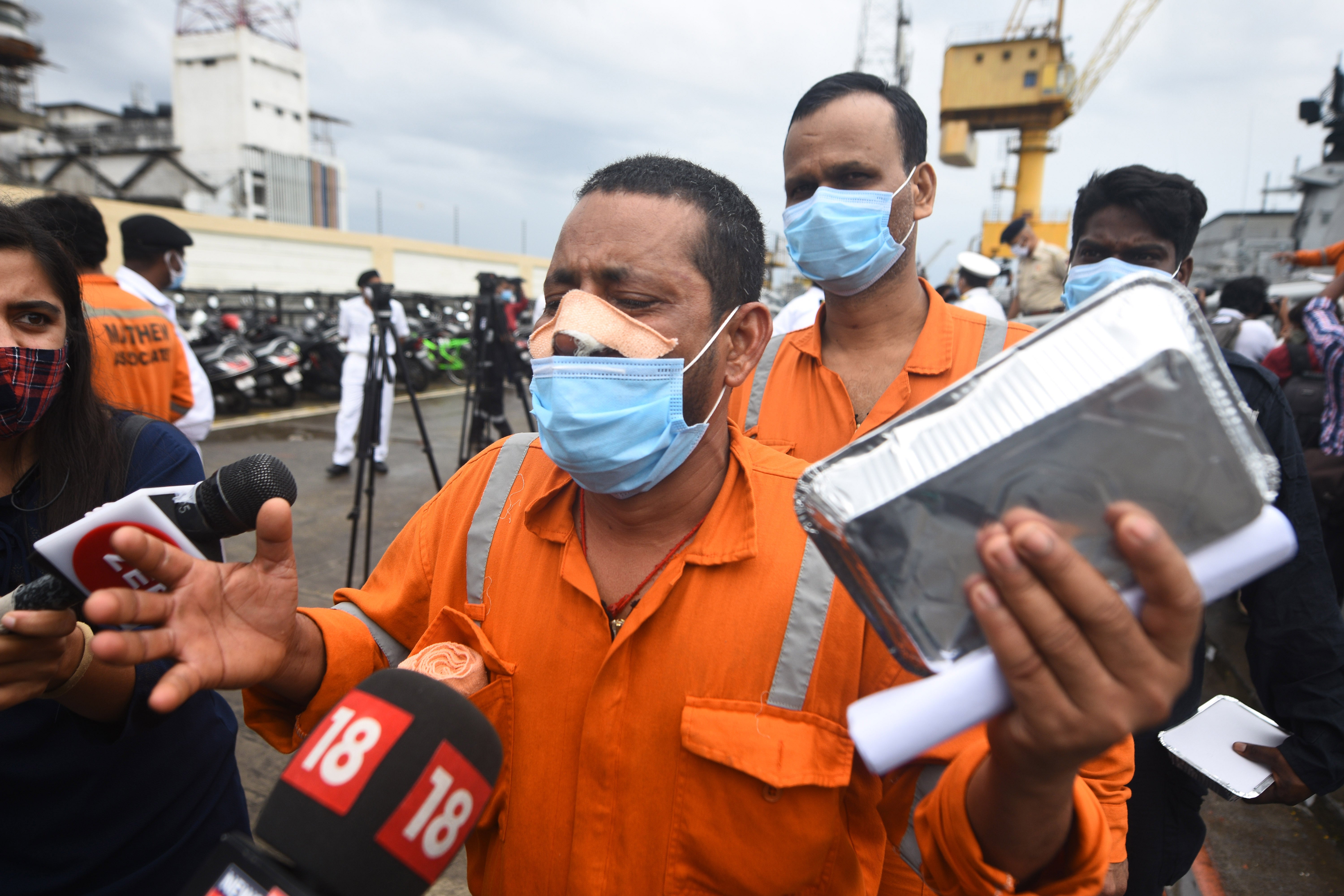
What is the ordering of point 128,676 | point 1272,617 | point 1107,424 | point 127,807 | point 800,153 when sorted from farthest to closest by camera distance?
point 800,153 → point 1272,617 → point 127,807 → point 128,676 → point 1107,424

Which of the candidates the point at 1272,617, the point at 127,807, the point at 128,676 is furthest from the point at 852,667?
the point at 127,807

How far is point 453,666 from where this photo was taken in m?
1.18

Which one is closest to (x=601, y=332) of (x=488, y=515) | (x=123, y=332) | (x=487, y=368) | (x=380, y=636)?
(x=488, y=515)

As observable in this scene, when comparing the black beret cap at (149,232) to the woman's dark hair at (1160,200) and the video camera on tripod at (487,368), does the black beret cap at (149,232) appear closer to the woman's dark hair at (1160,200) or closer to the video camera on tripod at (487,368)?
the video camera on tripod at (487,368)

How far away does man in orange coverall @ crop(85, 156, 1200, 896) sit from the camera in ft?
3.28

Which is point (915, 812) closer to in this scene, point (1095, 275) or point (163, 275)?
point (1095, 275)

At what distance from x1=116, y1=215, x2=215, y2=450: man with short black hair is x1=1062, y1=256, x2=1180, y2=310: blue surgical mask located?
4.03m

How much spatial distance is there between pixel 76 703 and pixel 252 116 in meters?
48.3

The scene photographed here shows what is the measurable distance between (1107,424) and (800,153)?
1.99m

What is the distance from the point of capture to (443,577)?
1.36m

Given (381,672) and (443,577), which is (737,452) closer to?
(443,577)

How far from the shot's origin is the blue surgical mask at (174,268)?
4203 mm

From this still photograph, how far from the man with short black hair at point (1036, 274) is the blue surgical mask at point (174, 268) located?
6.39 metres

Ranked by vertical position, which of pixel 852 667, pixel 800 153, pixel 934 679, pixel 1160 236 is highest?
pixel 800 153
